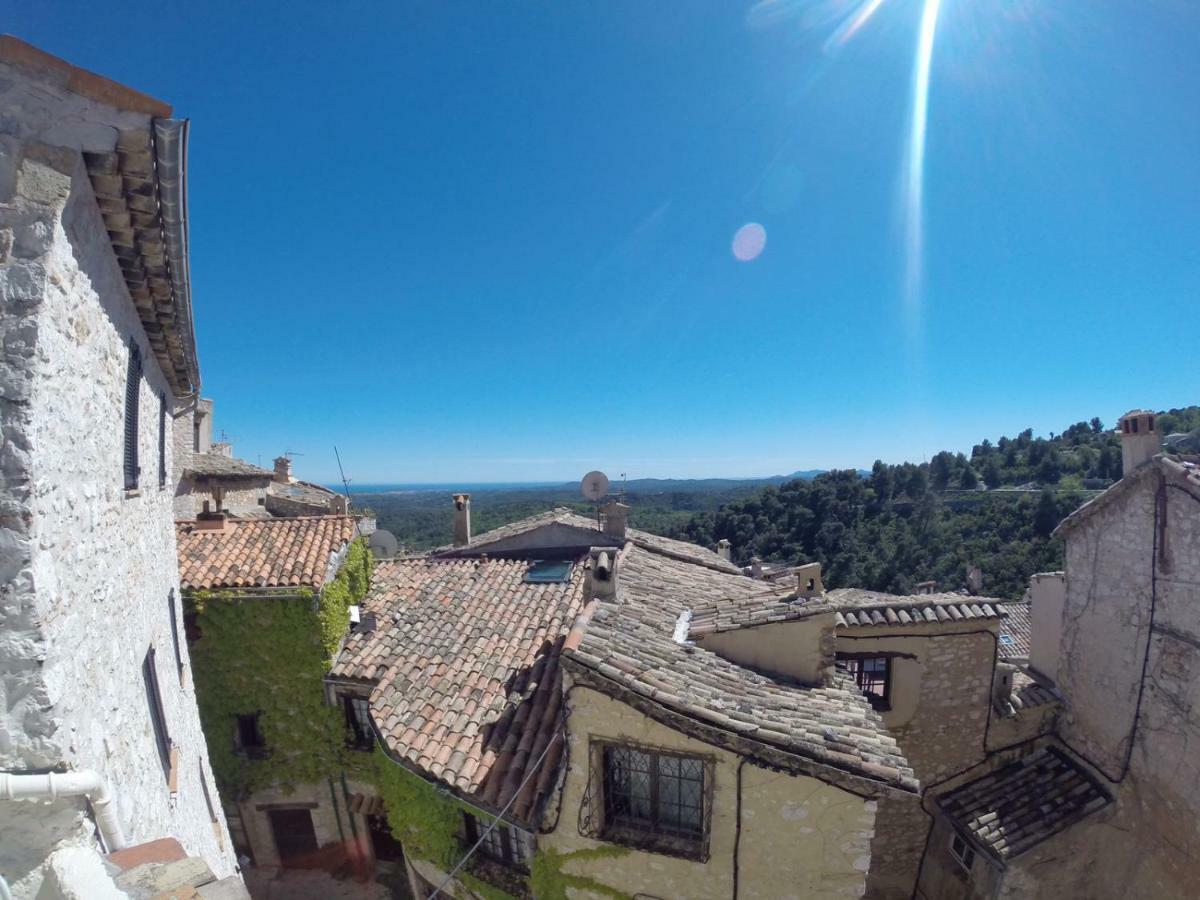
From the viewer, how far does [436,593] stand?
13891 mm

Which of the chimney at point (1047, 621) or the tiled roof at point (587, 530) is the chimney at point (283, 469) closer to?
the tiled roof at point (587, 530)

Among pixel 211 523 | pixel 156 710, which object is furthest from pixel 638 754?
pixel 211 523

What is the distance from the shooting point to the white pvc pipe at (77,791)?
10.4 ft

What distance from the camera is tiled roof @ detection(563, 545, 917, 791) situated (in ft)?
20.9

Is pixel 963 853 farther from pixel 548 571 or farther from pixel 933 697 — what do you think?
pixel 548 571

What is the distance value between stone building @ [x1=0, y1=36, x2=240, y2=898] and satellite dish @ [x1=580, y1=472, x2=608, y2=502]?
40.0 ft

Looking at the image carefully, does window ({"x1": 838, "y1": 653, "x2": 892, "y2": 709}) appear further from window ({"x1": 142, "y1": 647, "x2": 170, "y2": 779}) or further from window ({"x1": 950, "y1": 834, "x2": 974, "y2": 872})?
window ({"x1": 142, "y1": 647, "x2": 170, "y2": 779})

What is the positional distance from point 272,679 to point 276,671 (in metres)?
0.25

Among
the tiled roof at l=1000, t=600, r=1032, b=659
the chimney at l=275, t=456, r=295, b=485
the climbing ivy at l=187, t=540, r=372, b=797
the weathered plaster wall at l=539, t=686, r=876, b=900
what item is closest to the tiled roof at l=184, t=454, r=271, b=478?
the chimney at l=275, t=456, r=295, b=485

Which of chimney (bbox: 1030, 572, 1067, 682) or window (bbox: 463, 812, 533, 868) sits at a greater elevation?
chimney (bbox: 1030, 572, 1067, 682)

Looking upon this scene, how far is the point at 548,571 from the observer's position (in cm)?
1498

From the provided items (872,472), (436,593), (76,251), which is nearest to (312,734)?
(436,593)

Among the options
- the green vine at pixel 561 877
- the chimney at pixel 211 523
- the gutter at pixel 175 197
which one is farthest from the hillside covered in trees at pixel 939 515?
the gutter at pixel 175 197

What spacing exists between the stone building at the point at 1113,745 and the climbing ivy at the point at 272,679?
1317 centimetres
